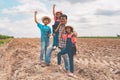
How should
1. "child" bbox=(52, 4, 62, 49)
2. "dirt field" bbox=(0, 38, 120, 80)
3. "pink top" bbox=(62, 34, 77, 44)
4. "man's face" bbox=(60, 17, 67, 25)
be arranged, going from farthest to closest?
"child" bbox=(52, 4, 62, 49)
"dirt field" bbox=(0, 38, 120, 80)
"man's face" bbox=(60, 17, 67, 25)
"pink top" bbox=(62, 34, 77, 44)

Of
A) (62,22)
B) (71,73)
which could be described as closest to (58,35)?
(62,22)

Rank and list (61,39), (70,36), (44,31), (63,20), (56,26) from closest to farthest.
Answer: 1. (70,36)
2. (63,20)
3. (61,39)
4. (56,26)
5. (44,31)

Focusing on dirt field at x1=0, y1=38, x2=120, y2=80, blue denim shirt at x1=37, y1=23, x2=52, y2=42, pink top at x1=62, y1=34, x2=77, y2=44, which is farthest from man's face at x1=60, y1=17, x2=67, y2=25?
dirt field at x1=0, y1=38, x2=120, y2=80

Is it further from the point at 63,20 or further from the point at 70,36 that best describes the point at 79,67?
the point at 70,36

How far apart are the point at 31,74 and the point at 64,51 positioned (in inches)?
58.5

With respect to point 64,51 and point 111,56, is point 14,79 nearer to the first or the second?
point 64,51

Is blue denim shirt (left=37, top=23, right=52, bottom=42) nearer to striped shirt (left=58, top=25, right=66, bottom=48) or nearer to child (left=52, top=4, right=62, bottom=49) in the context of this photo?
child (left=52, top=4, right=62, bottom=49)

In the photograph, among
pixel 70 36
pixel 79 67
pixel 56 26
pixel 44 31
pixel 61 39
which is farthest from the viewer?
pixel 79 67

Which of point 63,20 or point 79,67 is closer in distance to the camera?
point 63,20

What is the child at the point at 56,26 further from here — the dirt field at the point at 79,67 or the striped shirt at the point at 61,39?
the dirt field at the point at 79,67

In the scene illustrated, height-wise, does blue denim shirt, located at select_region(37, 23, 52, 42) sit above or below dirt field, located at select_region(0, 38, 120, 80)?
above

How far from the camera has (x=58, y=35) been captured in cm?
1481

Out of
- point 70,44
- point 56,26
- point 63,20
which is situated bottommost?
point 70,44

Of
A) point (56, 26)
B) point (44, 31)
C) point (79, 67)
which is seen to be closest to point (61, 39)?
point (56, 26)
